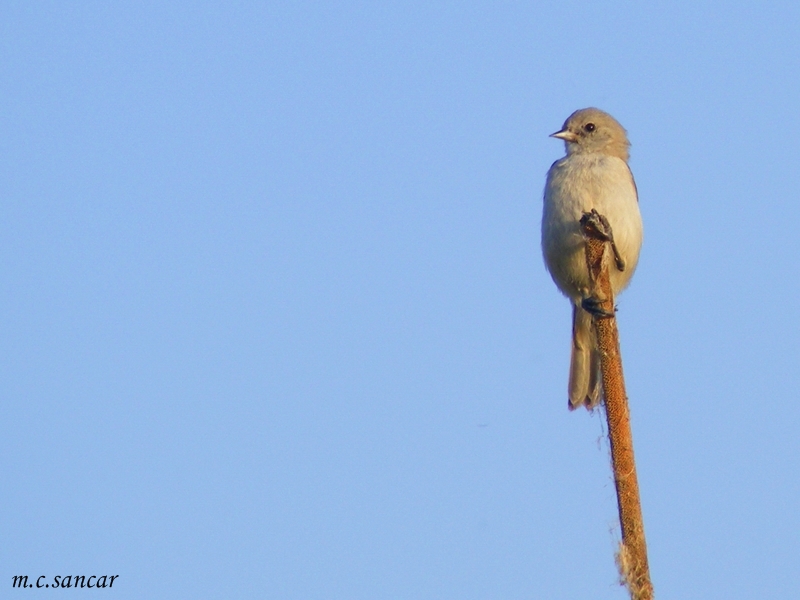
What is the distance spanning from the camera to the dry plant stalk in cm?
360

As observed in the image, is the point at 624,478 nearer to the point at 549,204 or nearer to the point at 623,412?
the point at 623,412

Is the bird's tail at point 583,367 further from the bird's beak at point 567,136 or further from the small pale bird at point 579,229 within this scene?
the bird's beak at point 567,136

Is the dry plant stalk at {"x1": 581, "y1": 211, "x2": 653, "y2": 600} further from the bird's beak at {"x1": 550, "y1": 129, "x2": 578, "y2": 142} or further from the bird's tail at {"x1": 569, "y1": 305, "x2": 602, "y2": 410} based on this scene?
the bird's beak at {"x1": 550, "y1": 129, "x2": 578, "y2": 142}

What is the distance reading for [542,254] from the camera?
808 cm

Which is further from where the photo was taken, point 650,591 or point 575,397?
point 575,397

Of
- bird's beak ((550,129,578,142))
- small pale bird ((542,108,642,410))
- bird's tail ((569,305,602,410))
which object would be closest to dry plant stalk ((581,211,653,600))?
bird's tail ((569,305,602,410))

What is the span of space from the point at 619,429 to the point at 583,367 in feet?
10.6

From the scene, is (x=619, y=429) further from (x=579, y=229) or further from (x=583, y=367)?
(x=579, y=229)

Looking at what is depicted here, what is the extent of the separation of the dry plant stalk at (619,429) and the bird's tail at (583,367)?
1.47 m

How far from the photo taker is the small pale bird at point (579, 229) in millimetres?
7316

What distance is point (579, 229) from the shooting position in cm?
732

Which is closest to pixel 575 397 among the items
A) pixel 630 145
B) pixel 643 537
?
pixel 630 145

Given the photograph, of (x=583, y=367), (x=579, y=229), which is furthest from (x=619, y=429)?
(x=579, y=229)

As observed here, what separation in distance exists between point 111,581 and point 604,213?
3.98m
